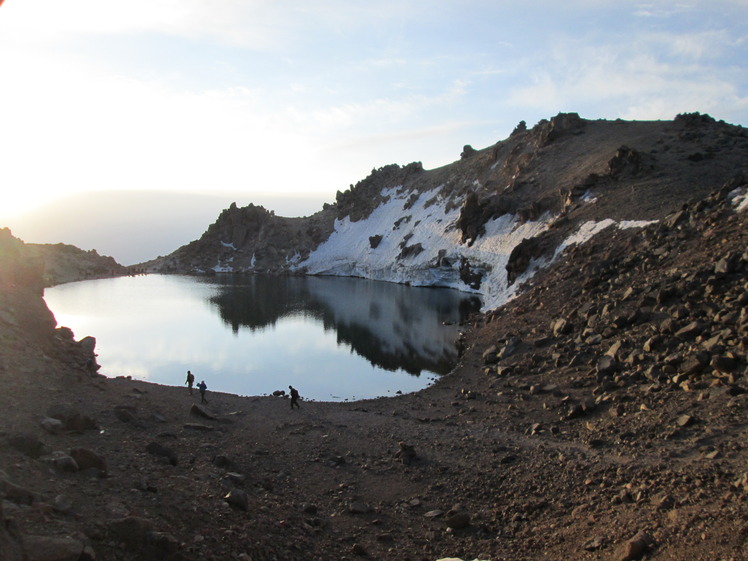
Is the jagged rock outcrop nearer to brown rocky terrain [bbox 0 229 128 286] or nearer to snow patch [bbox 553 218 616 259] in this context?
brown rocky terrain [bbox 0 229 128 286]

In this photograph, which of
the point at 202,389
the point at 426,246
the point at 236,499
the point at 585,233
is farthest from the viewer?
the point at 426,246

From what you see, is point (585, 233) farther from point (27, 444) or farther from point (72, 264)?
point (72, 264)

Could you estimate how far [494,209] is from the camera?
7012 centimetres

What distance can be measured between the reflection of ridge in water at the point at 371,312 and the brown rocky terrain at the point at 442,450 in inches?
436

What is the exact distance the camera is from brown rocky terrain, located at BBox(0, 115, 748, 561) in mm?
10406

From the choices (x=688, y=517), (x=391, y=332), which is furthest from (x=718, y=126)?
(x=688, y=517)

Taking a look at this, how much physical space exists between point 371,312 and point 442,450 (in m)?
42.1

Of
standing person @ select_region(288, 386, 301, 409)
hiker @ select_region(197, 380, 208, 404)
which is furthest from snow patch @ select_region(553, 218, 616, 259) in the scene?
hiker @ select_region(197, 380, 208, 404)

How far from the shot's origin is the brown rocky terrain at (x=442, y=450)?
1041 cm

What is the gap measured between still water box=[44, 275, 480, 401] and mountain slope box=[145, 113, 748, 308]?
6.84 m

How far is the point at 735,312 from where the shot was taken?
20594 mm

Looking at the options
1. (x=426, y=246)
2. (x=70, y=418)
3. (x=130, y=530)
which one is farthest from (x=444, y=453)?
(x=426, y=246)

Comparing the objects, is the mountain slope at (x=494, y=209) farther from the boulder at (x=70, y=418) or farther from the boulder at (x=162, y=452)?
the boulder at (x=70, y=418)

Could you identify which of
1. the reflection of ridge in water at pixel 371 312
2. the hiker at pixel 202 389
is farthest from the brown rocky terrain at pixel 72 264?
the hiker at pixel 202 389
